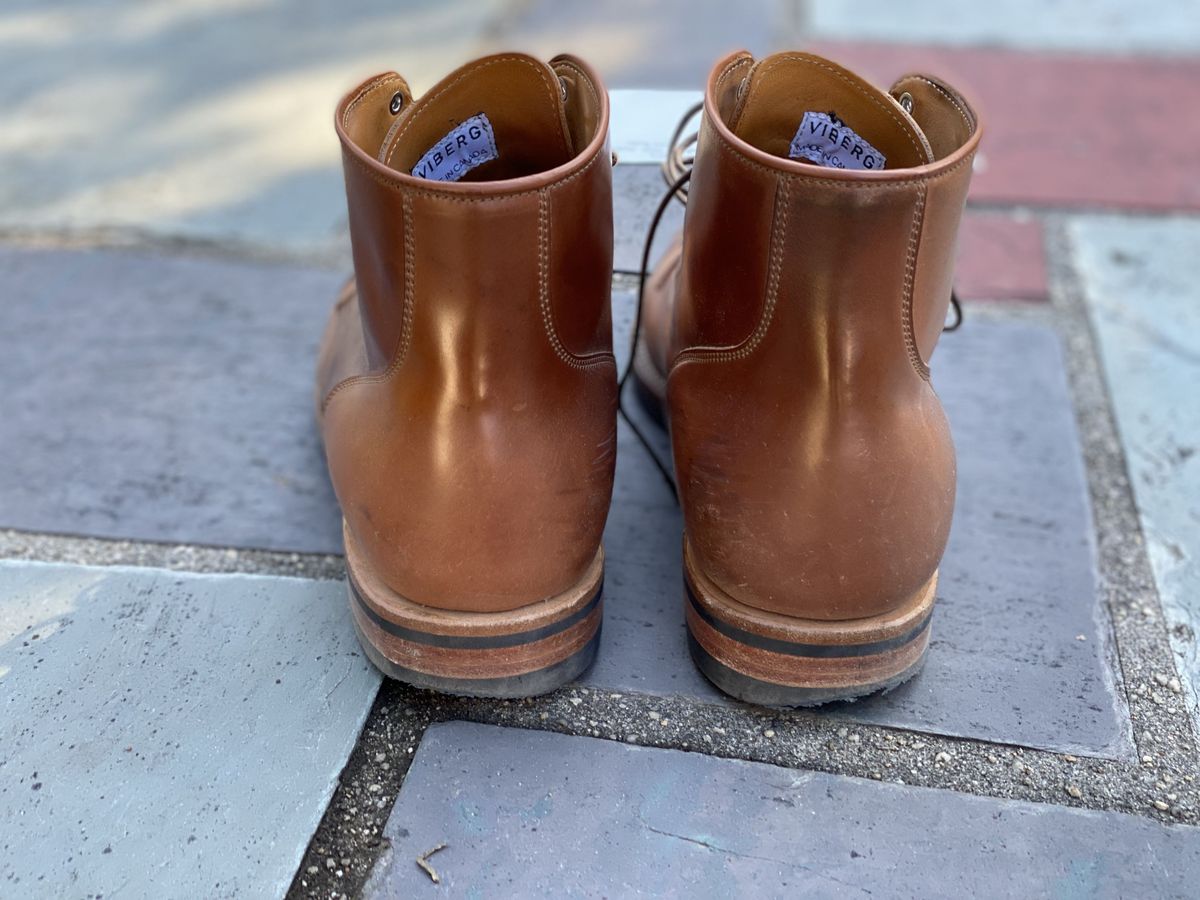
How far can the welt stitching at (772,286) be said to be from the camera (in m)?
0.81

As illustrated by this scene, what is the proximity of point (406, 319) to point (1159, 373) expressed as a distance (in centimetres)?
108

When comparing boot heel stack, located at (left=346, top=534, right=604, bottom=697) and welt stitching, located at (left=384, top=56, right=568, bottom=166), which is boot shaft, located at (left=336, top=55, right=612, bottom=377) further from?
boot heel stack, located at (left=346, top=534, right=604, bottom=697)

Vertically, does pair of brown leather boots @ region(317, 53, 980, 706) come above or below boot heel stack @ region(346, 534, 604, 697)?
above

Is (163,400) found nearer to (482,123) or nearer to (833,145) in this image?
(482,123)

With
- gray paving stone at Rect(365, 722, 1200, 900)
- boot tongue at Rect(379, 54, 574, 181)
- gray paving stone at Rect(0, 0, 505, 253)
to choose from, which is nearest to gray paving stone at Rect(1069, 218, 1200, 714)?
gray paving stone at Rect(365, 722, 1200, 900)

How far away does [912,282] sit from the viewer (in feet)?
2.76

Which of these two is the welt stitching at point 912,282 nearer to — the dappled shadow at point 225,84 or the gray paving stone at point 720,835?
the gray paving stone at point 720,835

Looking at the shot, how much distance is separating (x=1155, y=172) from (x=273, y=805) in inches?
71.7

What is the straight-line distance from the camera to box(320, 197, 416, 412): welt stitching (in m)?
0.82

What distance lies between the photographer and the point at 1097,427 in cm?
137

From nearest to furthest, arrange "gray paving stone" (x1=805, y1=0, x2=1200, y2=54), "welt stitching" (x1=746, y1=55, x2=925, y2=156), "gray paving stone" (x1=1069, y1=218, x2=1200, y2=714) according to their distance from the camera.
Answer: "welt stitching" (x1=746, y1=55, x2=925, y2=156) < "gray paving stone" (x1=1069, y1=218, x2=1200, y2=714) < "gray paving stone" (x1=805, y1=0, x2=1200, y2=54)

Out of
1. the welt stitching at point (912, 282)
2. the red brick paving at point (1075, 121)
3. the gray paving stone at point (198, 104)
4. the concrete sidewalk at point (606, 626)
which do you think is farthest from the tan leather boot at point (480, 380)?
the red brick paving at point (1075, 121)

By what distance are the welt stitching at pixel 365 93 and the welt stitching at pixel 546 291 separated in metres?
0.20

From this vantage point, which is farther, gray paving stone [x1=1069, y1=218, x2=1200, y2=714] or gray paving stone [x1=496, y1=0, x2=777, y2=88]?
gray paving stone [x1=496, y1=0, x2=777, y2=88]
